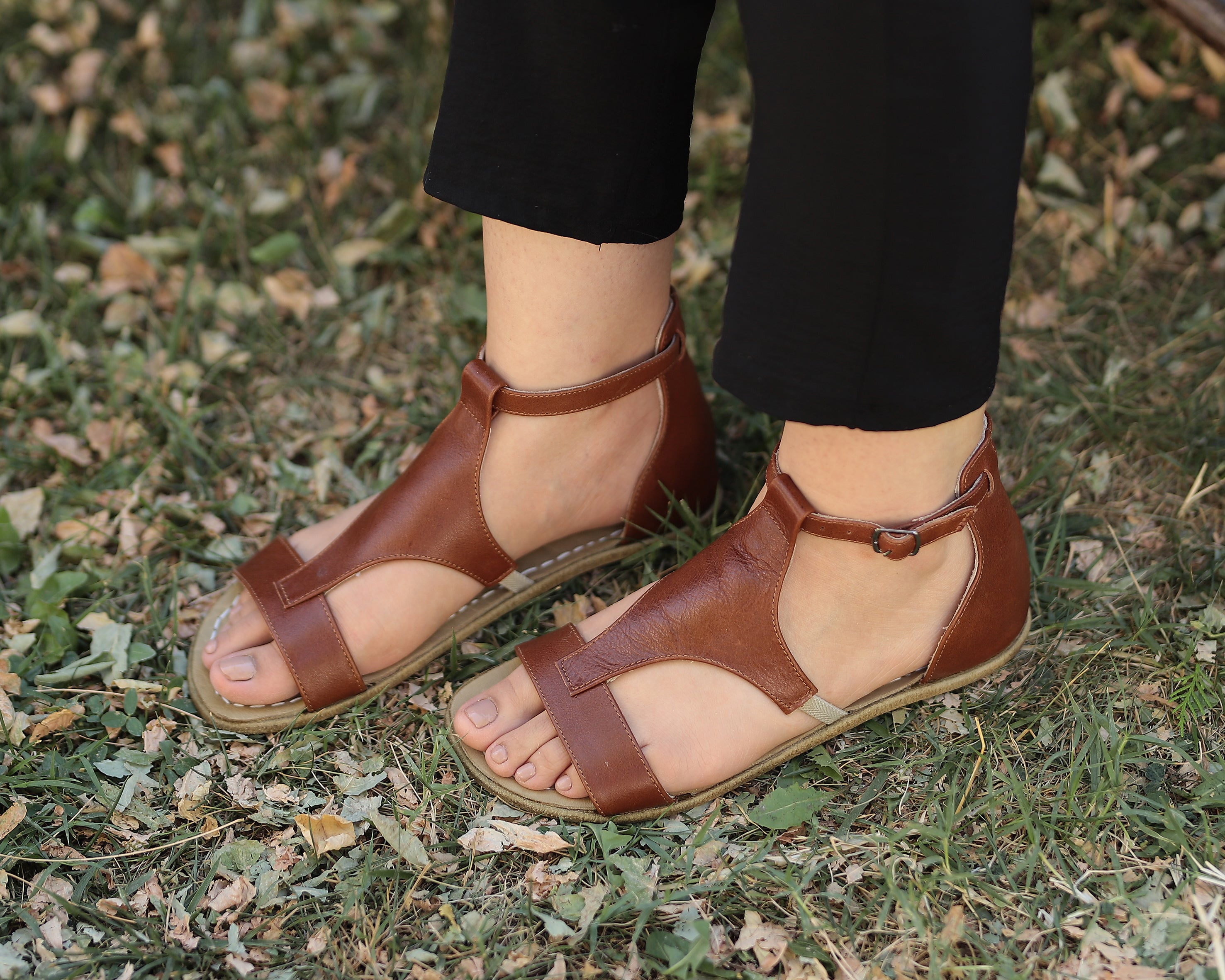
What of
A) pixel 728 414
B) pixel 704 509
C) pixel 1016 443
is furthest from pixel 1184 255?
pixel 704 509

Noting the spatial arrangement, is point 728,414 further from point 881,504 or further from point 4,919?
point 4,919

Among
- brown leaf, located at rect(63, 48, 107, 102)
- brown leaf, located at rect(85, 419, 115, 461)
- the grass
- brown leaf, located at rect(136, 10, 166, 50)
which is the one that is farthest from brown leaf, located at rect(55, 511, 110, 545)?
brown leaf, located at rect(136, 10, 166, 50)

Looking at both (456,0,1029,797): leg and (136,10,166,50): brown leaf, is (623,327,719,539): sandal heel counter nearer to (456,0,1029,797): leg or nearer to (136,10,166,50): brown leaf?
(456,0,1029,797): leg

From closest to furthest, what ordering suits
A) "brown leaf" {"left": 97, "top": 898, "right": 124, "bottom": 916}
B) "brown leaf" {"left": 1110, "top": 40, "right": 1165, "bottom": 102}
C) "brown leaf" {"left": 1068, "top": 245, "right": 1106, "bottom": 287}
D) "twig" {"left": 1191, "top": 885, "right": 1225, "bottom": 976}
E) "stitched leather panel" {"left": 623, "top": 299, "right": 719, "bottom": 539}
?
1. "twig" {"left": 1191, "top": 885, "right": 1225, "bottom": 976}
2. "brown leaf" {"left": 97, "top": 898, "right": 124, "bottom": 916}
3. "stitched leather panel" {"left": 623, "top": 299, "right": 719, "bottom": 539}
4. "brown leaf" {"left": 1068, "top": 245, "right": 1106, "bottom": 287}
5. "brown leaf" {"left": 1110, "top": 40, "right": 1165, "bottom": 102}

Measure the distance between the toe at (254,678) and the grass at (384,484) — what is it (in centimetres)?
7

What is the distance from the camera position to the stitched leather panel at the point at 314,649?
50.6 inches

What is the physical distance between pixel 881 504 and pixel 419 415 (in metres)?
0.97

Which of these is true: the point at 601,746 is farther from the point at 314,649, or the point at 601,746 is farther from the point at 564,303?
the point at 564,303

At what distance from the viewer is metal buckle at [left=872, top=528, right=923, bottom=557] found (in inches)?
42.9

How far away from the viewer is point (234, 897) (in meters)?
1.15

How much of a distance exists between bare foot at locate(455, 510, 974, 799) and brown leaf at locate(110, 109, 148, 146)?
70.8 inches

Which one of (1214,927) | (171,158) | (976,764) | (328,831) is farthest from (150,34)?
(1214,927)

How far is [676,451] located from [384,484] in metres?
0.55

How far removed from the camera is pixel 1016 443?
167 cm
